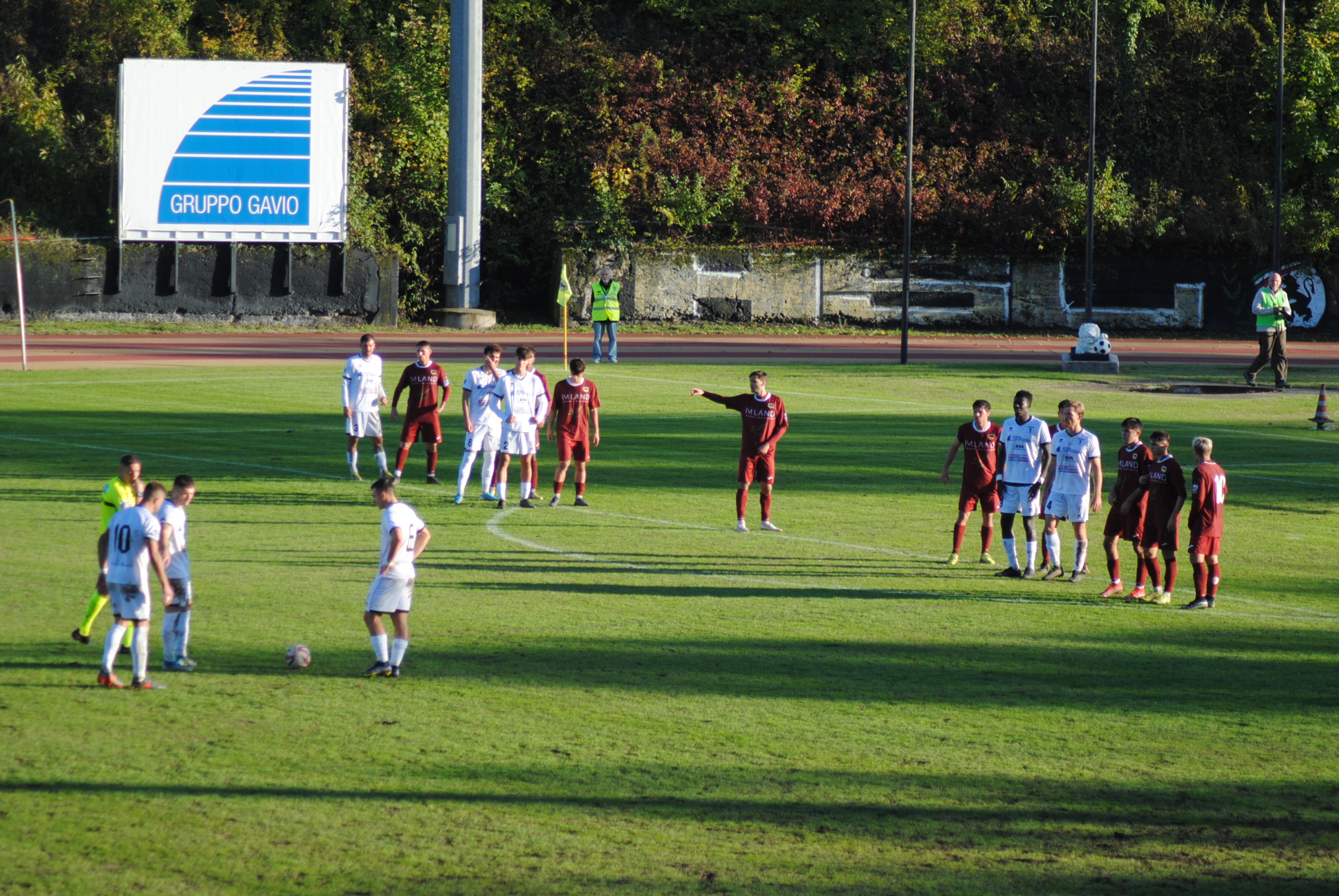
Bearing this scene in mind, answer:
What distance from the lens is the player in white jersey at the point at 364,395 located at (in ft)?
64.5

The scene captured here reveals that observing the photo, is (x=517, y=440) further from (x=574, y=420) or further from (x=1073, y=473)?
(x=1073, y=473)

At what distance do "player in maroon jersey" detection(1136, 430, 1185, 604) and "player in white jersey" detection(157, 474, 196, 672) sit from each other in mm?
8673

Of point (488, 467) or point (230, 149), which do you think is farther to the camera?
point (230, 149)

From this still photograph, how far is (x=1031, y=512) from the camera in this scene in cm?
1466

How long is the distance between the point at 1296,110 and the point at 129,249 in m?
41.7

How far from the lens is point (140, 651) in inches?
389

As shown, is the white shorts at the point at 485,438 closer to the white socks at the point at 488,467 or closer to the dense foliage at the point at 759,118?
the white socks at the point at 488,467

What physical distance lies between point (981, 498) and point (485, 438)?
660 cm

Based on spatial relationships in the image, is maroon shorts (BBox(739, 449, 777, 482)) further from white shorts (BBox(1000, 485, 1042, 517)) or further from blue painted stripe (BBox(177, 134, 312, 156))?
blue painted stripe (BBox(177, 134, 312, 156))

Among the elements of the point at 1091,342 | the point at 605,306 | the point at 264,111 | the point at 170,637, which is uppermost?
the point at 264,111

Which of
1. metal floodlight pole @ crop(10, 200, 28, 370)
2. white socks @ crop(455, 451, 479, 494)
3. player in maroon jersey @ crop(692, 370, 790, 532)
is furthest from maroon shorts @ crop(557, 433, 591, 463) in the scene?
metal floodlight pole @ crop(10, 200, 28, 370)

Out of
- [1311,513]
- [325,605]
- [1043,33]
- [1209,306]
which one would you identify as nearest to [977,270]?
[1209,306]

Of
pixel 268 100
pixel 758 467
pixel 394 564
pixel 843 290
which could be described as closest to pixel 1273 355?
pixel 843 290

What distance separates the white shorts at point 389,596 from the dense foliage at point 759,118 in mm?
41276
